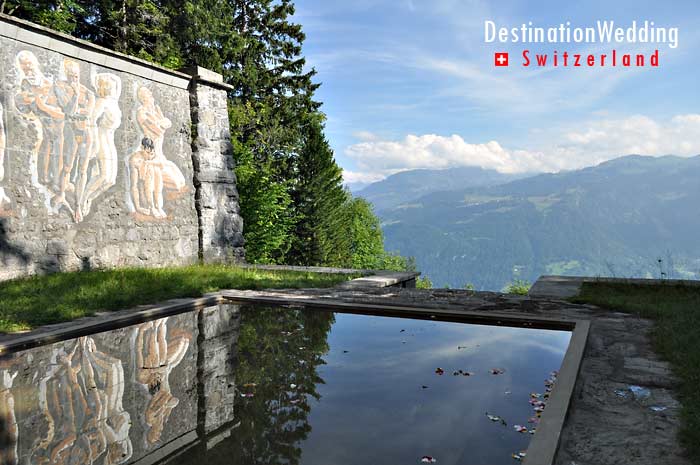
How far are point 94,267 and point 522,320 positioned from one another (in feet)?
25.3

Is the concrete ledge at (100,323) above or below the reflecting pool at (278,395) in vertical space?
above

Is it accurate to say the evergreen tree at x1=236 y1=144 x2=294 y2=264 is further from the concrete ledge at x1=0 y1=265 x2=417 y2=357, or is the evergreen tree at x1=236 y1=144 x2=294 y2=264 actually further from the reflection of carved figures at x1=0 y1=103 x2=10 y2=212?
the concrete ledge at x1=0 y1=265 x2=417 y2=357

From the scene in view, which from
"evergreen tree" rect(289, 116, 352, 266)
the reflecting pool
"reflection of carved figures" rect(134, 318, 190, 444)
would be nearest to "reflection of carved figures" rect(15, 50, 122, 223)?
"reflection of carved figures" rect(134, 318, 190, 444)

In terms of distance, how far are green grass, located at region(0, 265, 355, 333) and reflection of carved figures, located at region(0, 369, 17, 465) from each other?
1.62m

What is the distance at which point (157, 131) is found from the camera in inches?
419

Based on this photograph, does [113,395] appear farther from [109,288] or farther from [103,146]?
[103,146]

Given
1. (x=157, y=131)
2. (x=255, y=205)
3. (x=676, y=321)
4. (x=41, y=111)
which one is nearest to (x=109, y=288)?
(x=41, y=111)

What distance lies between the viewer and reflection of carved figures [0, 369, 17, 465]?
264cm

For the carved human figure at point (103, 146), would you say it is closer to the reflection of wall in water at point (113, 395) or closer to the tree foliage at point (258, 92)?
the reflection of wall in water at point (113, 395)

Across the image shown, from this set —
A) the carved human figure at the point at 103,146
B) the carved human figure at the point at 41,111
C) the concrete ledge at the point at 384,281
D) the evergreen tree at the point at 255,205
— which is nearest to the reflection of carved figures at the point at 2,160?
the carved human figure at the point at 41,111

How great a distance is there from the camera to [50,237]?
8.52 metres

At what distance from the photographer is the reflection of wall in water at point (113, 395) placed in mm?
2790

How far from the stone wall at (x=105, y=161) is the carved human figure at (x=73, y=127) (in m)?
0.02

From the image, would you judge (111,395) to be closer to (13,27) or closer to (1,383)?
(1,383)
